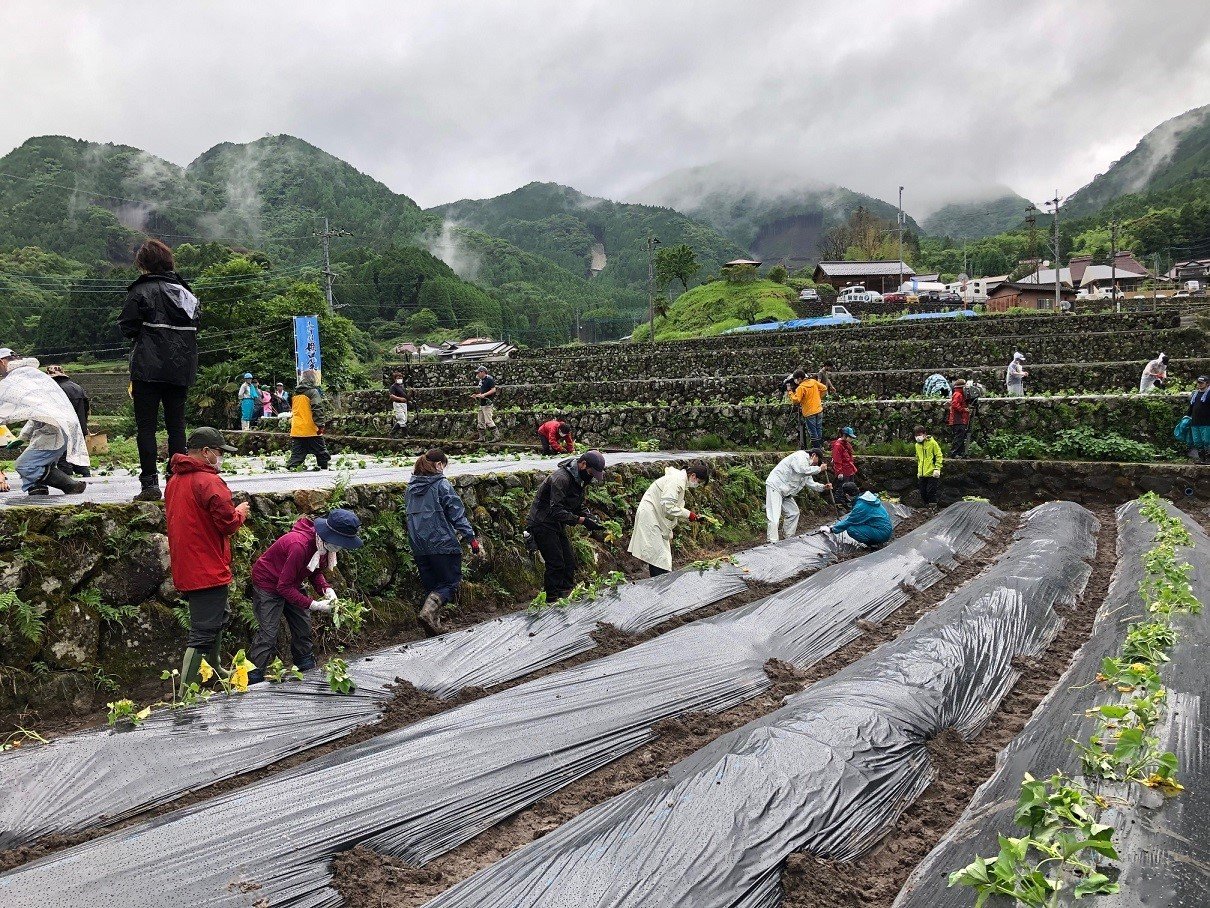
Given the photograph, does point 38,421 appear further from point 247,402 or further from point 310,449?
point 247,402

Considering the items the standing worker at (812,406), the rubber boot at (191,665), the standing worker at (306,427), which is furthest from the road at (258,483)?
the standing worker at (812,406)

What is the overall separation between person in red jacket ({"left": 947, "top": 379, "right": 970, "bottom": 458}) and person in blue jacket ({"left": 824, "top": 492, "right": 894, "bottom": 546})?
622cm

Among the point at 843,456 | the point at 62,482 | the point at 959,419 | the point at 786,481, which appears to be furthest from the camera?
the point at 959,419

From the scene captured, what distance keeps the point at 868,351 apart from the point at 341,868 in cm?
2504

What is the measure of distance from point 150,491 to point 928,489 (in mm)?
13314

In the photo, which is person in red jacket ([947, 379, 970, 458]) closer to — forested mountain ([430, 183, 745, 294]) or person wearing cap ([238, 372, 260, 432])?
person wearing cap ([238, 372, 260, 432])

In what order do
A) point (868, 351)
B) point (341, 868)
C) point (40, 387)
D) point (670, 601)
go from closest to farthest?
point (341, 868), point (40, 387), point (670, 601), point (868, 351)

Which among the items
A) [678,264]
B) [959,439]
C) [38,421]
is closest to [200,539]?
[38,421]

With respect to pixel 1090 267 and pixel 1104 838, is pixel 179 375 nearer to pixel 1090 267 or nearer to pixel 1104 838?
pixel 1104 838

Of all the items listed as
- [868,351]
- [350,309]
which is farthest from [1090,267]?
[350,309]

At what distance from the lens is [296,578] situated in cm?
534

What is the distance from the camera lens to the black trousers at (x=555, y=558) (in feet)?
25.1

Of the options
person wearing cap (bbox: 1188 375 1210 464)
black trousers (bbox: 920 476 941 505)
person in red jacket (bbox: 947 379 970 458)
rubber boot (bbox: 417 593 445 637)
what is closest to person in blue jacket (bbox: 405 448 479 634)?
rubber boot (bbox: 417 593 445 637)

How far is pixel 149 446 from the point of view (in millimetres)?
5801
